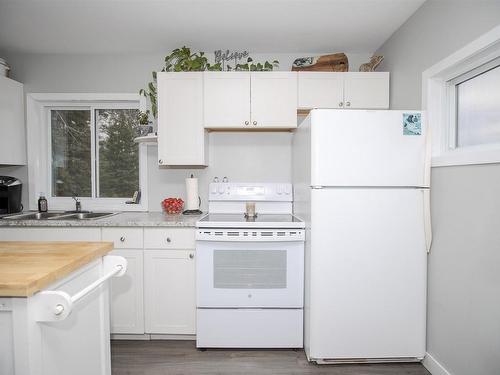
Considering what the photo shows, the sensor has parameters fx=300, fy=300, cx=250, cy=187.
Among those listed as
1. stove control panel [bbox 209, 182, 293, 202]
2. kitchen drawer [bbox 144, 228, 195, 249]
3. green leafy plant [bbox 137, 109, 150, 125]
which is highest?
green leafy plant [bbox 137, 109, 150, 125]

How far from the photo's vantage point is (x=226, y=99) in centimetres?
260

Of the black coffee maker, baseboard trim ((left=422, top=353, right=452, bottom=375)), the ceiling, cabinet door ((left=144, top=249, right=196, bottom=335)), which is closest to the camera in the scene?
baseboard trim ((left=422, top=353, right=452, bottom=375))

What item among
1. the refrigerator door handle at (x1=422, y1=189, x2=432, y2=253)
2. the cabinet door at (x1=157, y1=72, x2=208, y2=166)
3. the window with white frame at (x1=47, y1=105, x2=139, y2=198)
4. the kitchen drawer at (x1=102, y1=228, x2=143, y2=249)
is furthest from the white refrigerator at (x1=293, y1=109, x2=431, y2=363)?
the window with white frame at (x1=47, y1=105, x2=139, y2=198)

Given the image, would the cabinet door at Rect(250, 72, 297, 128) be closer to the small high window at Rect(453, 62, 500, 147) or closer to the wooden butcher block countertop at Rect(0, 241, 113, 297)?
the small high window at Rect(453, 62, 500, 147)

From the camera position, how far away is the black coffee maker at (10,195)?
2.72m

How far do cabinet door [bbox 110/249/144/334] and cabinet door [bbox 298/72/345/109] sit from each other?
6.12 ft

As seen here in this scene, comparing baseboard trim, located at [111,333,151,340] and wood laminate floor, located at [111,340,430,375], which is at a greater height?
baseboard trim, located at [111,333,151,340]

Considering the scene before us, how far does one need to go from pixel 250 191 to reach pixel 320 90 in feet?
3.57

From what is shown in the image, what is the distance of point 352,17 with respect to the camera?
2295mm

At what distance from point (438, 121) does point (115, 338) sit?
2.88m

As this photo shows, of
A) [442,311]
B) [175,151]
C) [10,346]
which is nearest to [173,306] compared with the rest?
[175,151]

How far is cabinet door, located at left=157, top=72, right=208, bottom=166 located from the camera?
102 inches

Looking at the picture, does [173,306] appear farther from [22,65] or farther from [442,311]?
[22,65]

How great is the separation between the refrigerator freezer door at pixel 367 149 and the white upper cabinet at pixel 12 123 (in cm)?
277
